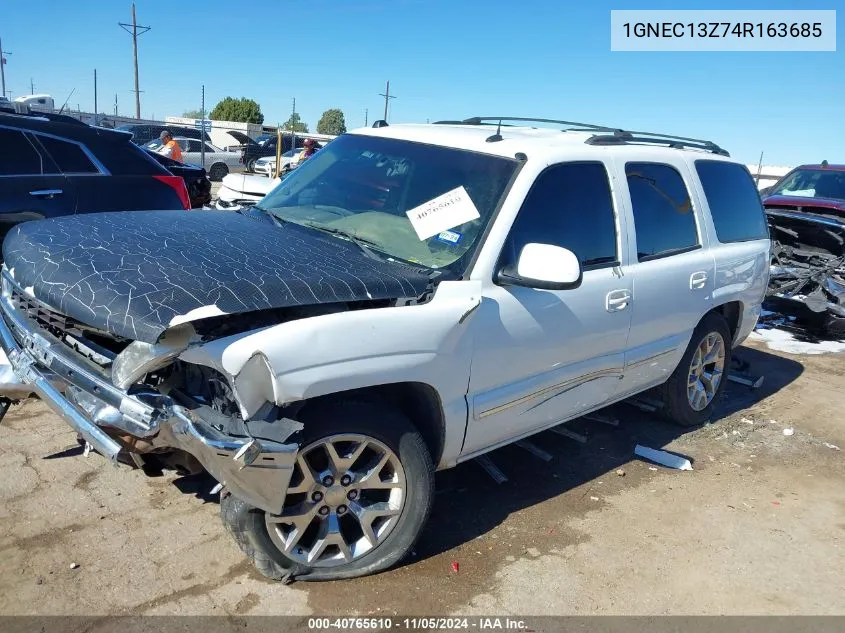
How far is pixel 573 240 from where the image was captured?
3.63 meters

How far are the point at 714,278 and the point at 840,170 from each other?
22.6 feet

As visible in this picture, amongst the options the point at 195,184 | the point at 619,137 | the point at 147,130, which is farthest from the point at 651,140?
the point at 147,130

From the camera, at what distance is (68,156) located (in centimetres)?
582

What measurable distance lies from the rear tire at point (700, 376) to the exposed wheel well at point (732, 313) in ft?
0.34

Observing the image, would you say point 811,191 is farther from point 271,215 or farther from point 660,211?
point 271,215

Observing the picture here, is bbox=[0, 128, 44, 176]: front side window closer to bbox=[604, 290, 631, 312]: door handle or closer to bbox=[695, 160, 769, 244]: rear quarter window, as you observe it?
bbox=[604, 290, 631, 312]: door handle

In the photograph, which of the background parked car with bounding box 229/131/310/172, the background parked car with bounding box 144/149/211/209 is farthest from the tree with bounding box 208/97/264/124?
the background parked car with bounding box 144/149/211/209

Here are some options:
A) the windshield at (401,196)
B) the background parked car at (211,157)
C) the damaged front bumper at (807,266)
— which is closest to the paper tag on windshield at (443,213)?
the windshield at (401,196)

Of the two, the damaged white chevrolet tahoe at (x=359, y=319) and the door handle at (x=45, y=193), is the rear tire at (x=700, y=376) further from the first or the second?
the door handle at (x=45, y=193)

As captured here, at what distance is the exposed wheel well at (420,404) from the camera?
2951 millimetres

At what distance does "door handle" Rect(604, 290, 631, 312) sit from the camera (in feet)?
12.2

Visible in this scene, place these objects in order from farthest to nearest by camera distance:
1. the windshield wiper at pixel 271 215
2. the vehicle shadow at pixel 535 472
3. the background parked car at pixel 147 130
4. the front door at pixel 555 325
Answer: the background parked car at pixel 147 130
the windshield wiper at pixel 271 215
the vehicle shadow at pixel 535 472
the front door at pixel 555 325

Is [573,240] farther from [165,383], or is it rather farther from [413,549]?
[165,383]

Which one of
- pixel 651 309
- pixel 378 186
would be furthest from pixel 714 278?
pixel 378 186
